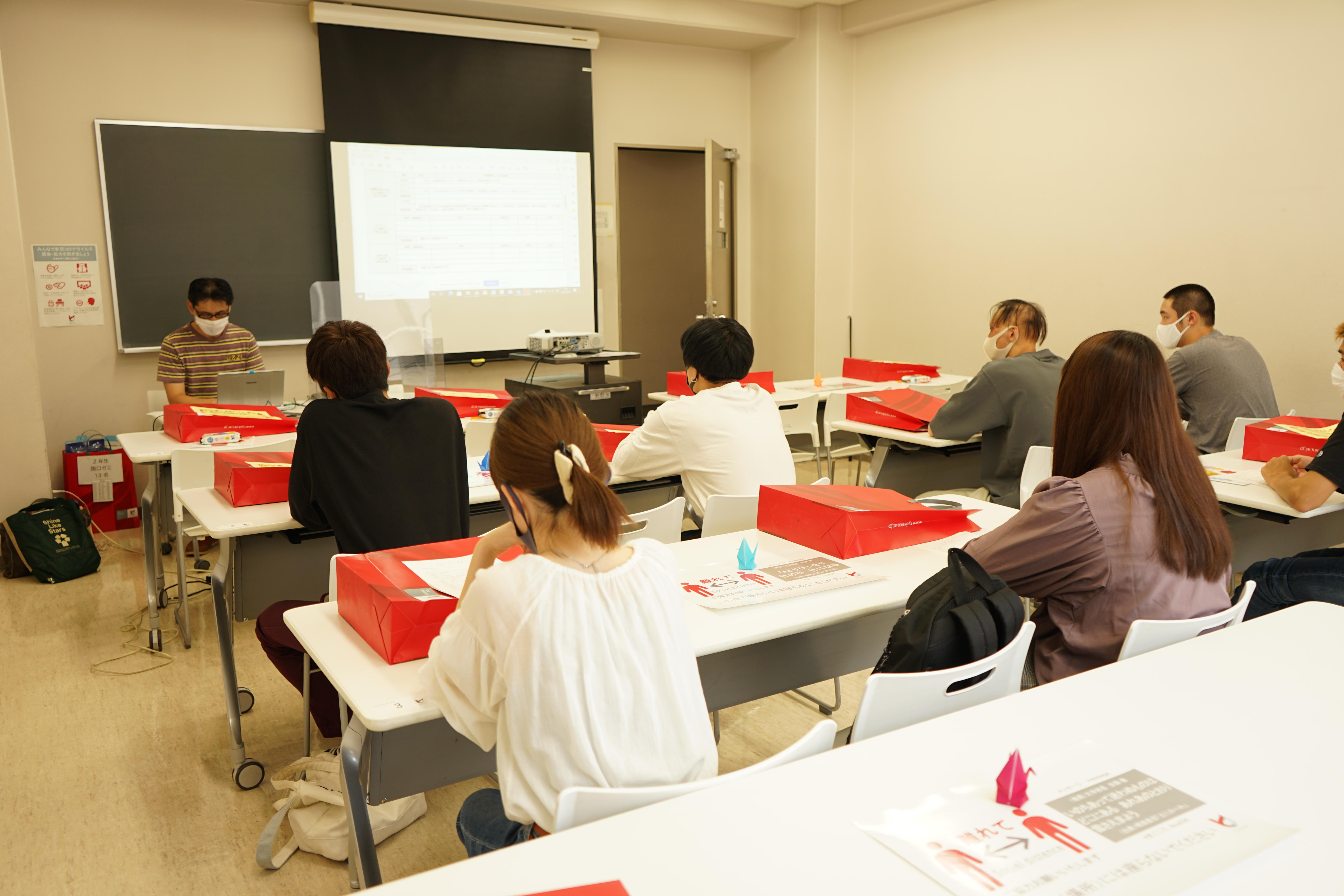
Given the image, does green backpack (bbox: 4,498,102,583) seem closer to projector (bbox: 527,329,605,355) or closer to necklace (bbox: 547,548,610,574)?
projector (bbox: 527,329,605,355)

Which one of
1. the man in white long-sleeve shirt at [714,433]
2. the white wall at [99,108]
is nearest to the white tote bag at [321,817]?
the man in white long-sleeve shirt at [714,433]

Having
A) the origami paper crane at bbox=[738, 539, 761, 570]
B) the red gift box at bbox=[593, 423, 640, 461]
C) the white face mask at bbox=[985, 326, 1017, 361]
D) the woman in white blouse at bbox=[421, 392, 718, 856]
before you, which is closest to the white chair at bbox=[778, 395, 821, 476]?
the white face mask at bbox=[985, 326, 1017, 361]

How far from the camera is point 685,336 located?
9.62ft

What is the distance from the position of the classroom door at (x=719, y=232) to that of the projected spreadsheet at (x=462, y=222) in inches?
36.4

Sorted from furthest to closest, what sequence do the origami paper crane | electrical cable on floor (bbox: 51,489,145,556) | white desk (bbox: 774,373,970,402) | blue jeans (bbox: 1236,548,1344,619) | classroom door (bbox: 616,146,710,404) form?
1. classroom door (bbox: 616,146,710,404)
2. white desk (bbox: 774,373,970,402)
3. electrical cable on floor (bbox: 51,489,145,556)
4. blue jeans (bbox: 1236,548,1344,619)
5. the origami paper crane

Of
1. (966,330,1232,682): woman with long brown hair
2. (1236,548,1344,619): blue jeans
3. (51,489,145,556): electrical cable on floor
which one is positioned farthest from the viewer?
(51,489,145,556): electrical cable on floor

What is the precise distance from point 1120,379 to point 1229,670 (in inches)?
21.6

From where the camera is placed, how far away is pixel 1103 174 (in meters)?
5.61

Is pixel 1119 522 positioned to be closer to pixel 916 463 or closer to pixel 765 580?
pixel 765 580

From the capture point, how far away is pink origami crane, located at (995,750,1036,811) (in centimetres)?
112

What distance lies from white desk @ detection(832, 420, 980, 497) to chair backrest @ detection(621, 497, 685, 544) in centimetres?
156

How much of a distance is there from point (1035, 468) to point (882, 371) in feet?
7.85

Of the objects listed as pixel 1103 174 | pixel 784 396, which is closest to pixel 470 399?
pixel 784 396

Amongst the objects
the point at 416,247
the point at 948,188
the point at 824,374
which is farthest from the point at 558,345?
the point at 948,188
